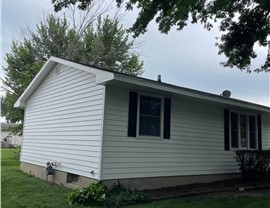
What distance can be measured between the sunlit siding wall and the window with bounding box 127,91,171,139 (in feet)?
0.54

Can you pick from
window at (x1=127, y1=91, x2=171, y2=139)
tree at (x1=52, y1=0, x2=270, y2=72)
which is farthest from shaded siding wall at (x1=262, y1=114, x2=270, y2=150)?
window at (x1=127, y1=91, x2=171, y2=139)

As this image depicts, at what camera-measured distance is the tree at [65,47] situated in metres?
23.4

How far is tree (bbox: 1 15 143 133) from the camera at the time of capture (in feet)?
76.8

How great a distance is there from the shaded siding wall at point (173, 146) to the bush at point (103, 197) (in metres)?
0.58

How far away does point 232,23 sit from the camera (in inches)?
372

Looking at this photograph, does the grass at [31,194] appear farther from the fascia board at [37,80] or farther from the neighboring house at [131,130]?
the fascia board at [37,80]

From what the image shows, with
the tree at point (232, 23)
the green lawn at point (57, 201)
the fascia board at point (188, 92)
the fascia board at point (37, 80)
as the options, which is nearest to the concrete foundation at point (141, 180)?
the green lawn at point (57, 201)

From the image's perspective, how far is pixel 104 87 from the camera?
7926 millimetres

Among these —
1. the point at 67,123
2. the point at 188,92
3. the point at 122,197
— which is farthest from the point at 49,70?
the point at 122,197

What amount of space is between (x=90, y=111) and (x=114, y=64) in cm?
1699

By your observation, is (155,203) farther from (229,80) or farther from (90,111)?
(229,80)

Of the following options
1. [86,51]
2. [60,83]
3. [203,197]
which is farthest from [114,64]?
[203,197]

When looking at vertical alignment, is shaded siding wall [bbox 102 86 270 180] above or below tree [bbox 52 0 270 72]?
below

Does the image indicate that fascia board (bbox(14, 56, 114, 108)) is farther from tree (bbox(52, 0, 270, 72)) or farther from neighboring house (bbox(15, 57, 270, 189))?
tree (bbox(52, 0, 270, 72))
